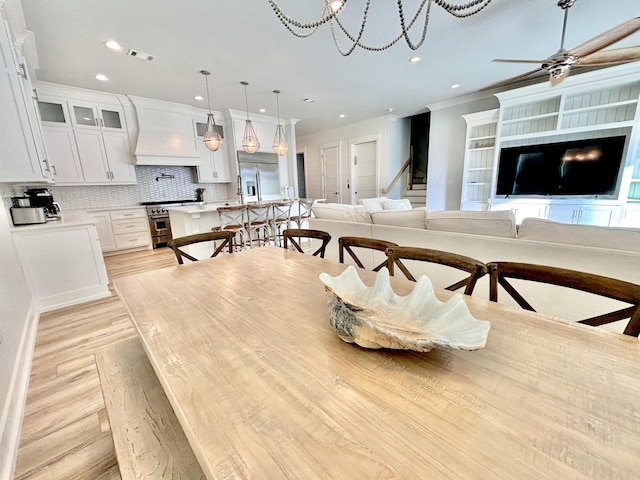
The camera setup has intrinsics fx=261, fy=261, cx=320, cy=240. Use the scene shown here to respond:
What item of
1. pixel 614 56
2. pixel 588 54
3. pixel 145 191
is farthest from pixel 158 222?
pixel 614 56

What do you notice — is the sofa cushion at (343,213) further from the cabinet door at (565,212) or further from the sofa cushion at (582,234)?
the cabinet door at (565,212)

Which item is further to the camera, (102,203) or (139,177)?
(139,177)

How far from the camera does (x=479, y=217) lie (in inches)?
79.9

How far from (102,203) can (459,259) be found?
591 cm

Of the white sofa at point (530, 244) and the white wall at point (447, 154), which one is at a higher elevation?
the white wall at point (447, 154)

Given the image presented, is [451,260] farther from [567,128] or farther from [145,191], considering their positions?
[145,191]

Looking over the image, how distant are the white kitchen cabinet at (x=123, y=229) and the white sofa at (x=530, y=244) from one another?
4.46 meters

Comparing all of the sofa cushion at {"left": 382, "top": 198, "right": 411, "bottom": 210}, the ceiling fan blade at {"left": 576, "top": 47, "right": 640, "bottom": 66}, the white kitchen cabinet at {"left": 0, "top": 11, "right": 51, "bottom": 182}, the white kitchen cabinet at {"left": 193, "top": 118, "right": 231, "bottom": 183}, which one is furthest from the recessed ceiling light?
the ceiling fan blade at {"left": 576, "top": 47, "right": 640, "bottom": 66}

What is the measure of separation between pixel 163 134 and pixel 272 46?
308 centimetres

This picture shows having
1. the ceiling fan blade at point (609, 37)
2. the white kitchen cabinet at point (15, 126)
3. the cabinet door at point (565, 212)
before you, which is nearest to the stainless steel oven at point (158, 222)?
the white kitchen cabinet at point (15, 126)

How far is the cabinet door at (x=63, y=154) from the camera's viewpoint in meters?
4.08

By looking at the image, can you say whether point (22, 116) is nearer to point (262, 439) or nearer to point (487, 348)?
point (262, 439)

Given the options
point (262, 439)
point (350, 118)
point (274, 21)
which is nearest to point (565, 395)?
point (262, 439)

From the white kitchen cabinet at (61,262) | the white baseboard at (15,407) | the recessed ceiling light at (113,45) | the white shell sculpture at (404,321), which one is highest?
the recessed ceiling light at (113,45)
